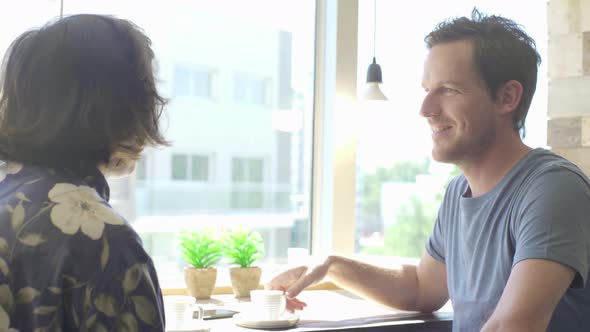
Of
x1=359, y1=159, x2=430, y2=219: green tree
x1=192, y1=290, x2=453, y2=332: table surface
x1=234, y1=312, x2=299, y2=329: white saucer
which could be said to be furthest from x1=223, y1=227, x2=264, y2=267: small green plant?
x1=359, y1=159, x2=430, y2=219: green tree

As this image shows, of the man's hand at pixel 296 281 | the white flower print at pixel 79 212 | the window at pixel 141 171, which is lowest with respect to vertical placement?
the man's hand at pixel 296 281

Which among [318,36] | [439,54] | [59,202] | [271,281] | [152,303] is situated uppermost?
[318,36]

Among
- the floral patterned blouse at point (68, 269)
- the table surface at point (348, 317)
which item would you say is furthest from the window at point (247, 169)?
the floral patterned blouse at point (68, 269)

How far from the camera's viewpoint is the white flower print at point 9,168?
3.37 ft

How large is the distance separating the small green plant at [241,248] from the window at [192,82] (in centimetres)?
52

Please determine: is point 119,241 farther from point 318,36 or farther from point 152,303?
point 318,36

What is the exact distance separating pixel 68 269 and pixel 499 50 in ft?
4.52

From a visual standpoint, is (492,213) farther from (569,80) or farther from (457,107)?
(569,80)

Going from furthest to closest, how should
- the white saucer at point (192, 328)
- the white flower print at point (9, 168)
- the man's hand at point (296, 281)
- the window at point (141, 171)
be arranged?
1. the window at point (141, 171)
2. the man's hand at point (296, 281)
3. the white saucer at point (192, 328)
4. the white flower print at point (9, 168)

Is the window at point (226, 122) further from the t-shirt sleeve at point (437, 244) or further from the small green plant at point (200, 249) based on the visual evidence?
the t-shirt sleeve at point (437, 244)

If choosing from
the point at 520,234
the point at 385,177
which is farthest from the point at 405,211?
the point at 520,234

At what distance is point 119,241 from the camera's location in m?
0.95

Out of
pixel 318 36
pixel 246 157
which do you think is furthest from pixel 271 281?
pixel 318 36

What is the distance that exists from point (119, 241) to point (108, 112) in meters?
0.21
